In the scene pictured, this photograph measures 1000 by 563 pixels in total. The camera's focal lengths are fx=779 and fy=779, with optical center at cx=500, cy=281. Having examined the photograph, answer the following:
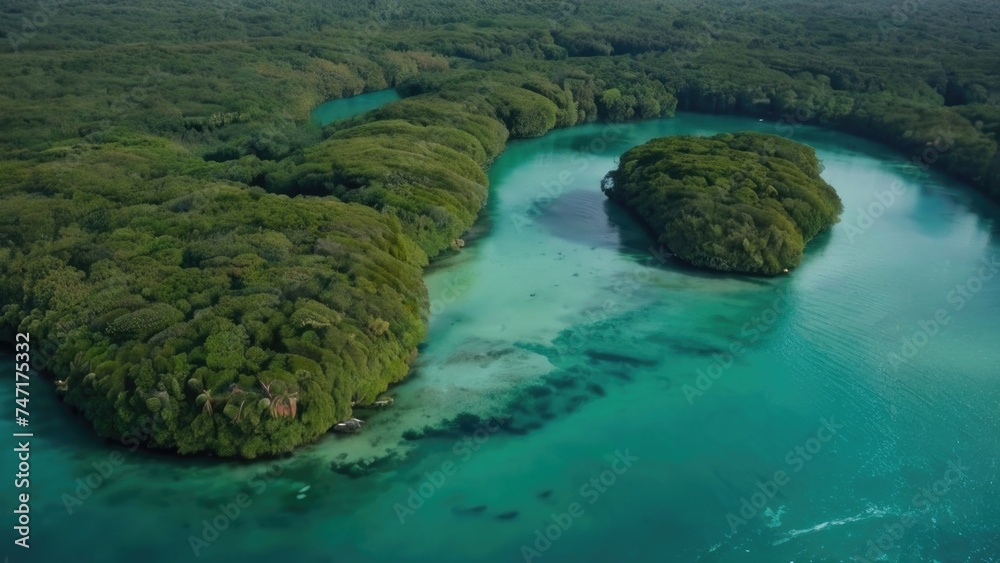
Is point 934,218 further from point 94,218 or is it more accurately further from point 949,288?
point 94,218

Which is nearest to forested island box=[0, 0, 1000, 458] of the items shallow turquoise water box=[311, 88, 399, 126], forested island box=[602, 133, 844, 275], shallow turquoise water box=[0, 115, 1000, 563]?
shallow turquoise water box=[311, 88, 399, 126]

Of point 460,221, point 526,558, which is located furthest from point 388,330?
point 460,221

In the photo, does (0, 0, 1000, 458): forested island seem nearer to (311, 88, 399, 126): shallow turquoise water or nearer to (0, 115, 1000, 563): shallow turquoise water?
(311, 88, 399, 126): shallow turquoise water

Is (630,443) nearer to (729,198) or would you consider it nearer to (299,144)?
(729,198)

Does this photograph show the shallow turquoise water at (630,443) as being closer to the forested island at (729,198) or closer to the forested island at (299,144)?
the forested island at (729,198)

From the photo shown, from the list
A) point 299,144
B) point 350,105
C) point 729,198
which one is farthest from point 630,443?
point 350,105

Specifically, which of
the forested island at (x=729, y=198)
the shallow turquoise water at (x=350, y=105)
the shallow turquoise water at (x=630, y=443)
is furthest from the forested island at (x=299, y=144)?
the shallow turquoise water at (x=630, y=443)

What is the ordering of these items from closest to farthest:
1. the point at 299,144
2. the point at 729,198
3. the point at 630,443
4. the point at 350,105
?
the point at 630,443, the point at 729,198, the point at 299,144, the point at 350,105
